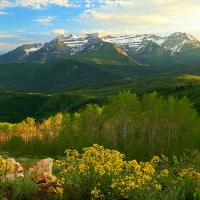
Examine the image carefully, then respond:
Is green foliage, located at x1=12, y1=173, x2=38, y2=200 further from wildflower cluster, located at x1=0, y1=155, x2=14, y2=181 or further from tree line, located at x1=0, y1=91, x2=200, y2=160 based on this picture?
tree line, located at x1=0, y1=91, x2=200, y2=160

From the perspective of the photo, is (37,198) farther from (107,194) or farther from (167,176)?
(167,176)

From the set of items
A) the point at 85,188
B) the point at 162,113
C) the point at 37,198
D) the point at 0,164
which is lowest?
the point at 162,113

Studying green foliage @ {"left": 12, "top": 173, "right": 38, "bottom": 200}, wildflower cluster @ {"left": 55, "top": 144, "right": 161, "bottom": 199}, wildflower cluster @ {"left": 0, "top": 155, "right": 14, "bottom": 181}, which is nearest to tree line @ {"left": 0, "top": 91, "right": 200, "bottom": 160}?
wildflower cluster @ {"left": 55, "top": 144, "right": 161, "bottom": 199}

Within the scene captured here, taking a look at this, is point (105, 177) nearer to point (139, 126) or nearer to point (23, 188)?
point (23, 188)

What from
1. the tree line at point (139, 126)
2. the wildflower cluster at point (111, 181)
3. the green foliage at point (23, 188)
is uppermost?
the wildflower cluster at point (111, 181)

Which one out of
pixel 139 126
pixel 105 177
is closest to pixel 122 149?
pixel 139 126

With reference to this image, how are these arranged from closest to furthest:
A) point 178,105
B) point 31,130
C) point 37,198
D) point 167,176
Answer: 1. point 37,198
2. point 167,176
3. point 178,105
4. point 31,130

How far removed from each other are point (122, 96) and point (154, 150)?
1462 centimetres

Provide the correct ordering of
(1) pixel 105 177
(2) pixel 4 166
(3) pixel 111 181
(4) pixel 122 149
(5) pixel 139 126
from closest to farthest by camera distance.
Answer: (3) pixel 111 181, (1) pixel 105 177, (2) pixel 4 166, (5) pixel 139 126, (4) pixel 122 149

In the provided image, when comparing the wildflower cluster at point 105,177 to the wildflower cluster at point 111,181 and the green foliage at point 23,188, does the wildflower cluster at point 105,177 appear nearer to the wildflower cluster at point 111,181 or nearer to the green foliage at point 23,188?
the wildflower cluster at point 111,181

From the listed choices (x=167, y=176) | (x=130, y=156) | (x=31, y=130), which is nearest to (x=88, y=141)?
(x=130, y=156)

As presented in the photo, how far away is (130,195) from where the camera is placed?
9.83 m

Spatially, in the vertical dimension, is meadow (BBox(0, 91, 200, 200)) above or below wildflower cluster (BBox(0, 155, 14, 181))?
below

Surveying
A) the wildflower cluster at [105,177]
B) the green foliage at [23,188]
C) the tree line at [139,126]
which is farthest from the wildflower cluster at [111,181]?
the tree line at [139,126]
